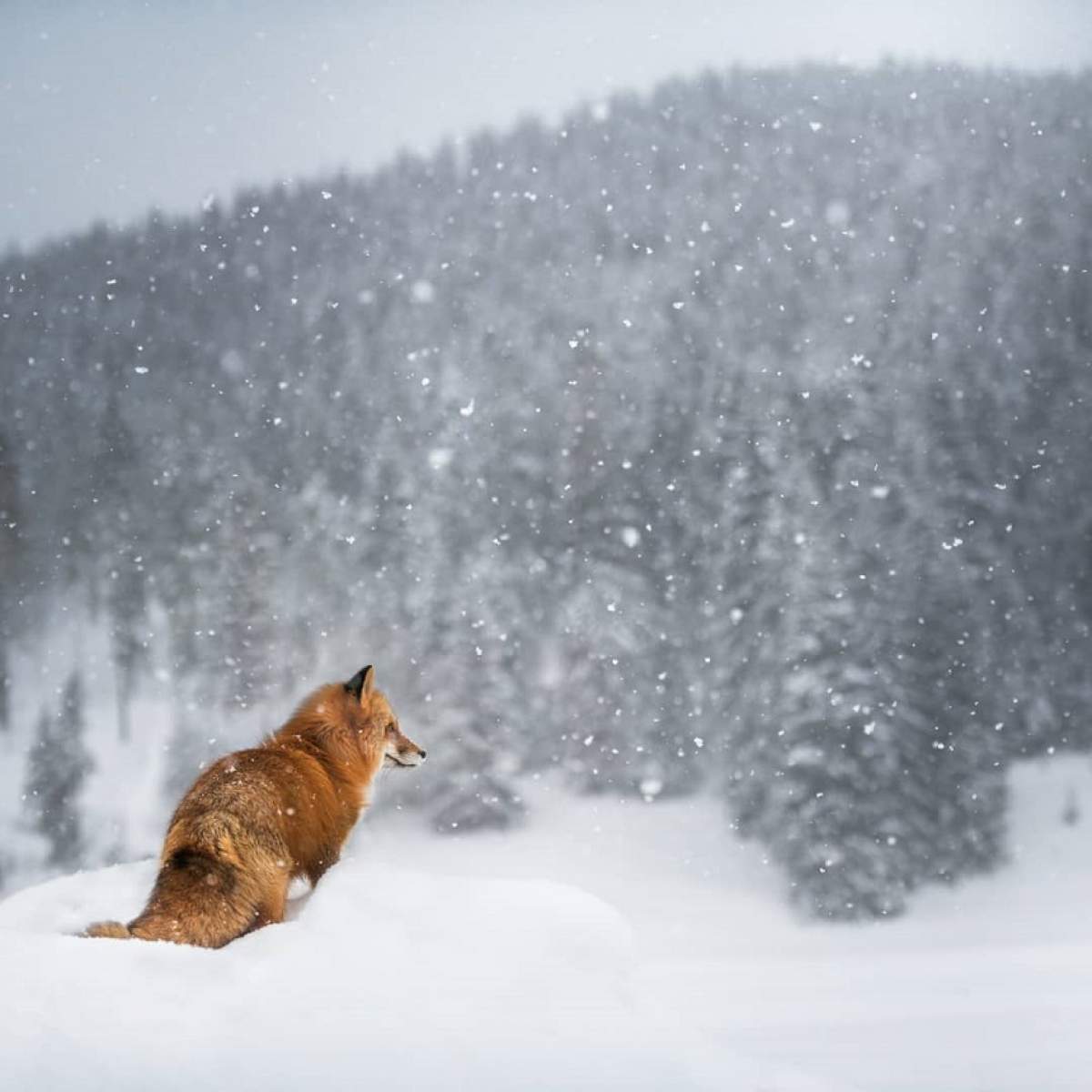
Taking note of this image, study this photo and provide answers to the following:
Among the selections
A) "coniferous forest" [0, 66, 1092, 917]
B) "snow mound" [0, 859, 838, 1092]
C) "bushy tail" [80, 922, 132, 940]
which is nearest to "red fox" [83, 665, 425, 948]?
"bushy tail" [80, 922, 132, 940]

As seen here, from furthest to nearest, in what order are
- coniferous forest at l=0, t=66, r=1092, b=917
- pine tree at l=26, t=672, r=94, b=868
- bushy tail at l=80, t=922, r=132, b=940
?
pine tree at l=26, t=672, r=94, b=868 < coniferous forest at l=0, t=66, r=1092, b=917 < bushy tail at l=80, t=922, r=132, b=940

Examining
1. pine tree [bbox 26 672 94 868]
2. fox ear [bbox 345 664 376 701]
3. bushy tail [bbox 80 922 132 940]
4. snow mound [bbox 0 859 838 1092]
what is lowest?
snow mound [bbox 0 859 838 1092]

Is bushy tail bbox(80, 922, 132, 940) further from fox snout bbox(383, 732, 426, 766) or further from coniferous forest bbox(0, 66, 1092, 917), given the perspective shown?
coniferous forest bbox(0, 66, 1092, 917)

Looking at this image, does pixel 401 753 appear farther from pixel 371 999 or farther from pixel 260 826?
pixel 371 999

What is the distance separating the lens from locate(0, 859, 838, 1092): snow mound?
1.74 metres

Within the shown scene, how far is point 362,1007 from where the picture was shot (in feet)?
6.51

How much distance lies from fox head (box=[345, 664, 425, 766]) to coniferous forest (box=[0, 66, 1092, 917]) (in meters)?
14.3

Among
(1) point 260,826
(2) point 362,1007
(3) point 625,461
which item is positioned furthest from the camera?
(3) point 625,461

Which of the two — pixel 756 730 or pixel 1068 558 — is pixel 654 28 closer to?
pixel 1068 558

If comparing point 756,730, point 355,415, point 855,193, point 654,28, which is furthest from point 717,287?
point 756,730

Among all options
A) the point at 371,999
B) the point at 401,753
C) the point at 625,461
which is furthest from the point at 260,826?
the point at 625,461

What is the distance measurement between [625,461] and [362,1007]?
27402 mm

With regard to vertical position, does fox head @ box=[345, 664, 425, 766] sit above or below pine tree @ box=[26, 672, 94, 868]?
below

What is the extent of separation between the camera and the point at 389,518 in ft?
92.2
